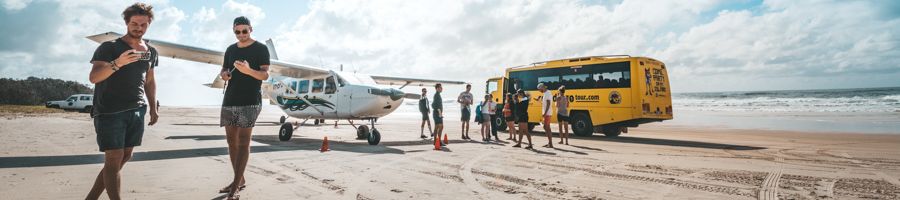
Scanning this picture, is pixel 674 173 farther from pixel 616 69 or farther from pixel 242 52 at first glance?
pixel 616 69

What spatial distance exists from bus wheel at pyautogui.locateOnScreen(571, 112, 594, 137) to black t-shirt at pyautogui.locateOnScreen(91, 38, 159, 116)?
45.1 ft

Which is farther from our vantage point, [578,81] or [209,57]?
[578,81]

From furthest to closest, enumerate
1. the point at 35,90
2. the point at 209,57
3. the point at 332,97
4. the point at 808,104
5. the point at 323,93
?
the point at 35,90, the point at 808,104, the point at 323,93, the point at 332,97, the point at 209,57

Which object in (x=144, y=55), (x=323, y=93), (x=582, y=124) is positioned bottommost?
(x=582, y=124)

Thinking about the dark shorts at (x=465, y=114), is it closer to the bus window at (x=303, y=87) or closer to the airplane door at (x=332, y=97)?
the airplane door at (x=332, y=97)

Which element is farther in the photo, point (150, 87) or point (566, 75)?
point (566, 75)

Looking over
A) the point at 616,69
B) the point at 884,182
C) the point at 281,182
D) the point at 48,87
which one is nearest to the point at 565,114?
the point at 616,69

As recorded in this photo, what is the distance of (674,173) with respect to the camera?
5996 mm

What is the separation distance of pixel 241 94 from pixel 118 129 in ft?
3.47

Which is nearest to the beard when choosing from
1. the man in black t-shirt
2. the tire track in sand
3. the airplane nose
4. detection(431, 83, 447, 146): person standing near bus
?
the man in black t-shirt

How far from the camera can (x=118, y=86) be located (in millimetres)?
3008

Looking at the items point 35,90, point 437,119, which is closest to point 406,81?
point 437,119

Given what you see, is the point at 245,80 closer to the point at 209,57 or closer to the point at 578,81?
the point at 209,57

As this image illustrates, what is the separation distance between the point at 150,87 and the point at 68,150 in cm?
668
